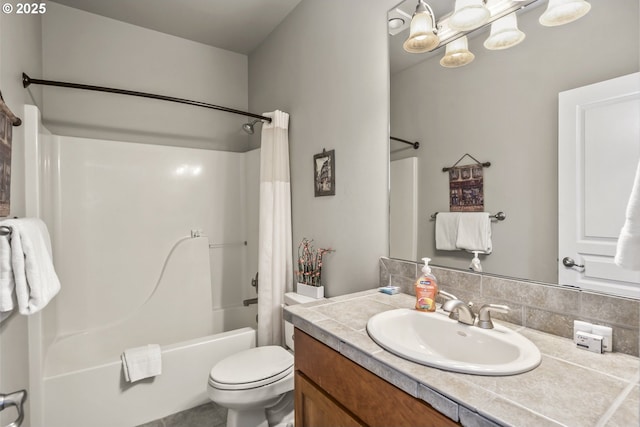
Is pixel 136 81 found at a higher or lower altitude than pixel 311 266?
higher

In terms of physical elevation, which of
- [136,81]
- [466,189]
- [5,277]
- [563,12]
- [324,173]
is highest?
[136,81]

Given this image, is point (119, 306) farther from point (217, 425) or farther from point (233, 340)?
point (217, 425)

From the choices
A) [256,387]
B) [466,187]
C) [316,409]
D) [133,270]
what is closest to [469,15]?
[466,187]

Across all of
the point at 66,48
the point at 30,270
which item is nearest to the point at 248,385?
the point at 30,270

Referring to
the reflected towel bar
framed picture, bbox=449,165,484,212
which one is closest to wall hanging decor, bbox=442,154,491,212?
framed picture, bbox=449,165,484,212

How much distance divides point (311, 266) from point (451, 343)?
1073 millimetres

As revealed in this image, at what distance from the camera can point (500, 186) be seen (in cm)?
112

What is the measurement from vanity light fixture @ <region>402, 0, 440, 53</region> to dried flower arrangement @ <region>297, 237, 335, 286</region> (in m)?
1.18

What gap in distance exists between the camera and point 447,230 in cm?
129

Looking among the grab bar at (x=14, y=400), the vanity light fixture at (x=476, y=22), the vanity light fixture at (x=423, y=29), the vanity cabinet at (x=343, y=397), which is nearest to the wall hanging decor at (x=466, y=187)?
the vanity light fixture at (x=476, y=22)

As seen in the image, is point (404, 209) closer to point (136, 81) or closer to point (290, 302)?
point (290, 302)

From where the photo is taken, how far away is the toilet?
1.44 m

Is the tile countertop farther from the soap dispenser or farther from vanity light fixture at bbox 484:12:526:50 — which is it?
vanity light fixture at bbox 484:12:526:50

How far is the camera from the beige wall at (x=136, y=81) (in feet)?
7.50
